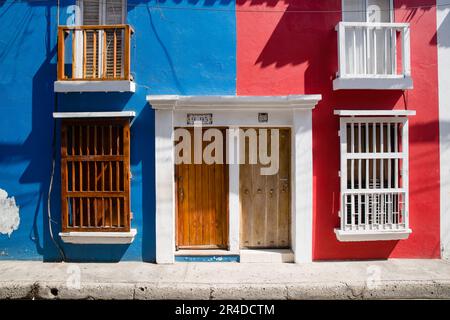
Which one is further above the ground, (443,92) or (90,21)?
(90,21)

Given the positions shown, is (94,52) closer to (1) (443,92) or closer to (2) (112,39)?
(2) (112,39)

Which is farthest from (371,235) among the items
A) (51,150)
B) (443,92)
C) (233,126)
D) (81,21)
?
(81,21)

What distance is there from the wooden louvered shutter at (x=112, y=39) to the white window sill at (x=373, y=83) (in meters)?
3.74

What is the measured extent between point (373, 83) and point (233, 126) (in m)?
2.42

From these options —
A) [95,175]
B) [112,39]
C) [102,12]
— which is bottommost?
[95,175]

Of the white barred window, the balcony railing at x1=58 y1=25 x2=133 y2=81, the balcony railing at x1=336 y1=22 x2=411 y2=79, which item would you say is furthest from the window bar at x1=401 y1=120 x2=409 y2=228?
the balcony railing at x1=58 y1=25 x2=133 y2=81

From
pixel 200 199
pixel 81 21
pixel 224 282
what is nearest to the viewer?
pixel 224 282

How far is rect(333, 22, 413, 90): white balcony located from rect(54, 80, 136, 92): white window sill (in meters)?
3.51

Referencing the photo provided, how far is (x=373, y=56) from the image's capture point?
6879 mm

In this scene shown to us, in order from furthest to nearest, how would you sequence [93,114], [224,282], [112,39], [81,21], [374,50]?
1. [81,21]
2. [112,39]
3. [374,50]
4. [93,114]
5. [224,282]

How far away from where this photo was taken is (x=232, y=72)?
22.6 ft

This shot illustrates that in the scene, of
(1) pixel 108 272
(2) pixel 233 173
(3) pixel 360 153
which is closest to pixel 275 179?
(2) pixel 233 173

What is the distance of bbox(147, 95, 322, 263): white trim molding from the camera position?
22.0 ft

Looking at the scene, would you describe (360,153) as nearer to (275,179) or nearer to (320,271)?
(275,179)
